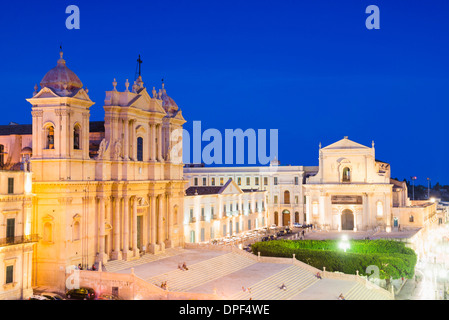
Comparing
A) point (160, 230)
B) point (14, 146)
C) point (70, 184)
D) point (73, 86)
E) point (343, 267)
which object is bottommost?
point (343, 267)

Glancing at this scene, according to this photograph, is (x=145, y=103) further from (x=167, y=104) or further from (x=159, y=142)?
(x=167, y=104)

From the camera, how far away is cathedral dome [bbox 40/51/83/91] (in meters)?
39.2

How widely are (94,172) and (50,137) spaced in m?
4.23

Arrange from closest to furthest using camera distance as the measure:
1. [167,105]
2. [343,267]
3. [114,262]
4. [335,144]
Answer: [114,262], [343,267], [167,105], [335,144]

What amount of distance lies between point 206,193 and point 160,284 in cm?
3366

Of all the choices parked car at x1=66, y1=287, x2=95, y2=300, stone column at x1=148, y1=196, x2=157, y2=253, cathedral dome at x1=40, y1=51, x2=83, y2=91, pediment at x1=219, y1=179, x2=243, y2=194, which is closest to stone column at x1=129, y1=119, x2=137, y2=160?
stone column at x1=148, y1=196, x2=157, y2=253

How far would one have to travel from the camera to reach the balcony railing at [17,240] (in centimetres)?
3334

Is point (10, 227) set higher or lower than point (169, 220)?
higher

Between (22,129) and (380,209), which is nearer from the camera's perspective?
(22,129)

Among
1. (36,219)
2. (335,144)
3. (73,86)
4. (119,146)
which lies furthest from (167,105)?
(335,144)

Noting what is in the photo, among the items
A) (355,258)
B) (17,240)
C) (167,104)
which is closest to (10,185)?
(17,240)

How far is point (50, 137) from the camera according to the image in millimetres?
39594
